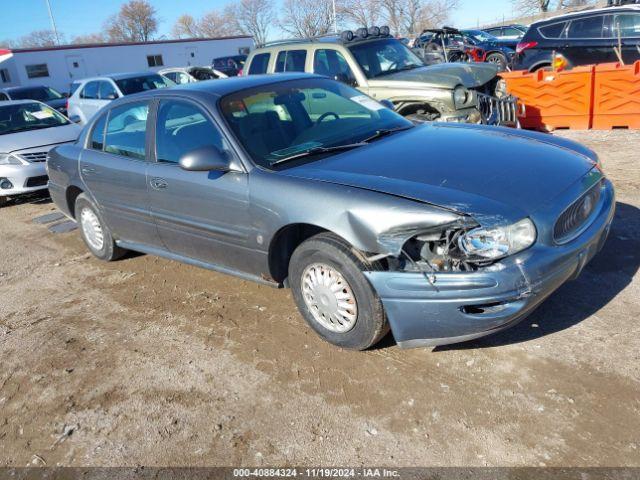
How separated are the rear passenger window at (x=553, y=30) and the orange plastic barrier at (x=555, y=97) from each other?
9.75 ft

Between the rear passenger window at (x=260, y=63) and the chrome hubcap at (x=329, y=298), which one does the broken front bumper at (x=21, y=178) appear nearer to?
the rear passenger window at (x=260, y=63)

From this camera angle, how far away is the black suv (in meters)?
10.8

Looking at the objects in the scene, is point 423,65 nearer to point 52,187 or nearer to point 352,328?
point 52,187

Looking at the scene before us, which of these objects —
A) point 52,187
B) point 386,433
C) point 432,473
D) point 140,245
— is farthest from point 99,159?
point 432,473

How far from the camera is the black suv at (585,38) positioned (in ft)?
35.3

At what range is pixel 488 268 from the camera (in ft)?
9.41

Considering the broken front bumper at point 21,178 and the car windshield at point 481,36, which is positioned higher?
the car windshield at point 481,36

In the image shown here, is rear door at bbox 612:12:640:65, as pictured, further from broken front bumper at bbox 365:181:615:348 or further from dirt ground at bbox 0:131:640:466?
broken front bumper at bbox 365:181:615:348

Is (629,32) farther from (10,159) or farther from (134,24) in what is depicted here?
(134,24)

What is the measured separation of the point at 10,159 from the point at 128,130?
464cm

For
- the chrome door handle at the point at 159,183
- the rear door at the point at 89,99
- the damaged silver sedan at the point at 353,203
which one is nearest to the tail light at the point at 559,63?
the damaged silver sedan at the point at 353,203

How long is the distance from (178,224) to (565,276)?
2737mm

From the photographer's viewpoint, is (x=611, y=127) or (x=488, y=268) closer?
(x=488, y=268)

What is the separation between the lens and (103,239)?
17.9ft
